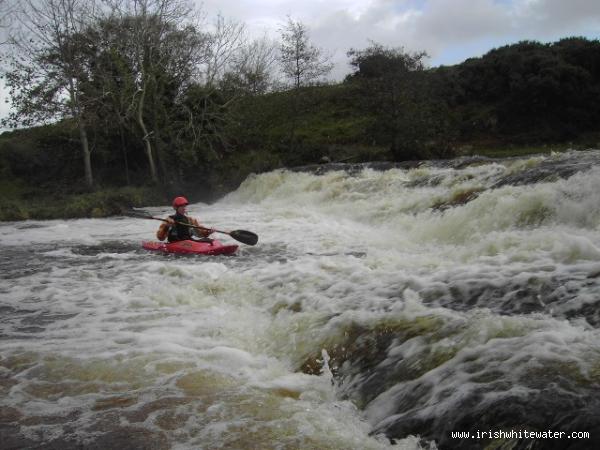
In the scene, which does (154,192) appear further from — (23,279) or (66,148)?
(23,279)

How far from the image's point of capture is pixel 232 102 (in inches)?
861

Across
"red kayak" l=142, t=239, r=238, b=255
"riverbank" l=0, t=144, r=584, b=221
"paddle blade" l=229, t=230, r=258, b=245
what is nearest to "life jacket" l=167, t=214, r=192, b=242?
"red kayak" l=142, t=239, r=238, b=255

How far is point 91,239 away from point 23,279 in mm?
3835

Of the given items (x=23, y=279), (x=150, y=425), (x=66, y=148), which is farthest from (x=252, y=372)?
(x=66, y=148)

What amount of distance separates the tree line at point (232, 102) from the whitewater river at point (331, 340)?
11.0m

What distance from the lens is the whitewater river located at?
3.05 meters

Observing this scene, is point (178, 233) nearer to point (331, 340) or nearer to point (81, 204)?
point (331, 340)

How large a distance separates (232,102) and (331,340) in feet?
61.5

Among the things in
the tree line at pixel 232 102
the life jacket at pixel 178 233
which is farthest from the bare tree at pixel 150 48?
the life jacket at pixel 178 233

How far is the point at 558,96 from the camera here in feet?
61.0

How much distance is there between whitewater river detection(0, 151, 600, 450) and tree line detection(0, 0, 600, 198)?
11035 millimetres

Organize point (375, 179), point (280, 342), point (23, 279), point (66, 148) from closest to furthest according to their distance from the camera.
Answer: point (280, 342), point (23, 279), point (375, 179), point (66, 148)

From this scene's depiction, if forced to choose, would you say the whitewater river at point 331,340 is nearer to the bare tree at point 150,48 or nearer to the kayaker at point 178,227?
the kayaker at point 178,227

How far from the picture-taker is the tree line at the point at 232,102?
59.6 ft
